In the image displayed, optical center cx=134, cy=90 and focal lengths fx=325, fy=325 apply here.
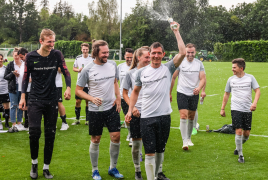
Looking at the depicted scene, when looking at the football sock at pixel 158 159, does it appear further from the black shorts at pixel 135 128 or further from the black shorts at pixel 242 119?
the black shorts at pixel 242 119

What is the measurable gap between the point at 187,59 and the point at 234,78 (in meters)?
1.38

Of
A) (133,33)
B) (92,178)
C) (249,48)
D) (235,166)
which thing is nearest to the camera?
(92,178)

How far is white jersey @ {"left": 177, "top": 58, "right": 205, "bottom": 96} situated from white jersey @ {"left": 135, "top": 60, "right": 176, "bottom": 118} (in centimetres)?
279

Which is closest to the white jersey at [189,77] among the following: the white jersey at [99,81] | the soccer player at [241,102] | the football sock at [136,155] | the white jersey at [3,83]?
the soccer player at [241,102]

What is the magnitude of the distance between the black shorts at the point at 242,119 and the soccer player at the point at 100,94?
2.41 meters

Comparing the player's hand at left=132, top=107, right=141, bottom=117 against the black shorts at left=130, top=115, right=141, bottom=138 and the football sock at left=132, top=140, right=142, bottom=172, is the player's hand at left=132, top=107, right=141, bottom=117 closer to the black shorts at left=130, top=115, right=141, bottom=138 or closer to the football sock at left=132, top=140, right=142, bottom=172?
the black shorts at left=130, top=115, right=141, bottom=138

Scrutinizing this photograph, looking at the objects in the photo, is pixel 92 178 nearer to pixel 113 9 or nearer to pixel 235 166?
pixel 235 166

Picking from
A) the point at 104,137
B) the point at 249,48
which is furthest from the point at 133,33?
the point at 104,137

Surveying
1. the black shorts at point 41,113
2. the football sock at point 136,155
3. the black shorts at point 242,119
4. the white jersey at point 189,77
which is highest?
the white jersey at point 189,77

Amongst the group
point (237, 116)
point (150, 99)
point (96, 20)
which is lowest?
point (237, 116)

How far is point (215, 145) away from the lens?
7.50 metres

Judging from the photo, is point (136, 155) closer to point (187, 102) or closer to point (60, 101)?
point (187, 102)

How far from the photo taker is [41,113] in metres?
5.23

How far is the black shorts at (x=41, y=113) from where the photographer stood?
203 inches
